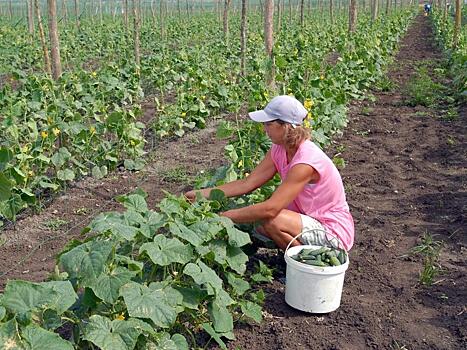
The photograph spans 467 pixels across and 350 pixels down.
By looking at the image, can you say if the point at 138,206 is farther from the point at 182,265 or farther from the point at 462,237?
the point at 462,237

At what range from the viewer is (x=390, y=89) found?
12547mm

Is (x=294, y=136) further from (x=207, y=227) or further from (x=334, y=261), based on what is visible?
(x=207, y=227)

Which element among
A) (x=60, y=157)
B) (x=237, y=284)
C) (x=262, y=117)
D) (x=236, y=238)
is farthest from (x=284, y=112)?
(x=60, y=157)

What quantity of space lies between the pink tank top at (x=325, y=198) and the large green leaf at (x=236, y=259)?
0.75 m

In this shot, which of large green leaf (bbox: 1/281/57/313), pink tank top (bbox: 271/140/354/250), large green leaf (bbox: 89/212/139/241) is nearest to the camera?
large green leaf (bbox: 1/281/57/313)

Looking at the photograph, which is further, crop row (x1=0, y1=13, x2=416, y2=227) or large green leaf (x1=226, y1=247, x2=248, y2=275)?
crop row (x1=0, y1=13, x2=416, y2=227)

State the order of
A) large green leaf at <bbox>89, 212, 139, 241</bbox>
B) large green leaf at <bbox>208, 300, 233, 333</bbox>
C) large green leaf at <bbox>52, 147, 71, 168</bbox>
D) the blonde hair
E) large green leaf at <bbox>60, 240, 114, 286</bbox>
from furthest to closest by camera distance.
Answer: large green leaf at <bbox>52, 147, 71, 168</bbox>, the blonde hair, large green leaf at <bbox>208, 300, 233, 333</bbox>, large green leaf at <bbox>89, 212, 139, 241</bbox>, large green leaf at <bbox>60, 240, 114, 286</bbox>

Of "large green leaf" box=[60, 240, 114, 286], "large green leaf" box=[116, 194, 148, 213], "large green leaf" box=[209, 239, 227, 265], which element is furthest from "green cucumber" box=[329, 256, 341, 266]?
"large green leaf" box=[60, 240, 114, 286]

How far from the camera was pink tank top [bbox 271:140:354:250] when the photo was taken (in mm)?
4297

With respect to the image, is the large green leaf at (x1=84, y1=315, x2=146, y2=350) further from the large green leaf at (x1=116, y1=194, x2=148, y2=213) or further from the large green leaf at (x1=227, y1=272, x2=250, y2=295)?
the large green leaf at (x1=227, y1=272, x2=250, y2=295)

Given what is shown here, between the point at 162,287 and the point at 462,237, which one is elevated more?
the point at 162,287

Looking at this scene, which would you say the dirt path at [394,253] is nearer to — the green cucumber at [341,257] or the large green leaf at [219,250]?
the green cucumber at [341,257]

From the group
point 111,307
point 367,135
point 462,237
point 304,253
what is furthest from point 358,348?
point 367,135

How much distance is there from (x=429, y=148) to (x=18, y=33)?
19.5 meters
